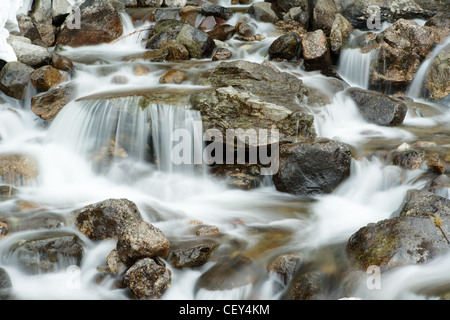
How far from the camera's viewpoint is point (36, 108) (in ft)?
24.9

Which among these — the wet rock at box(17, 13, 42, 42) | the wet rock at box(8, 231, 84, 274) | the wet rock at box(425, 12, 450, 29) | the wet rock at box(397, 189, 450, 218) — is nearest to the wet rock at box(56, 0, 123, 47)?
the wet rock at box(17, 13, 42, 42)

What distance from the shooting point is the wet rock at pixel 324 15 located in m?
11.0

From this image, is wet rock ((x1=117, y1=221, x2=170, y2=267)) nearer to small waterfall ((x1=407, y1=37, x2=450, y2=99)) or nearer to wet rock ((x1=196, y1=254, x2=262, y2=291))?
wet rock ((x1=196, y1=254, x2=262, y2=291))

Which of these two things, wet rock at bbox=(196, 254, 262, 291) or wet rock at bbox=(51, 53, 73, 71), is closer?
wet rock at bbox=(196, 254, 262, 291)

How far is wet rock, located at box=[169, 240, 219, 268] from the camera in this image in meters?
4.41

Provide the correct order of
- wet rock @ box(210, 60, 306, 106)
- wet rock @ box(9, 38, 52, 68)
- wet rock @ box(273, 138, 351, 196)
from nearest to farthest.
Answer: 1. wet rock @ box(273, 138, 351, 196)
2. wet rock @ box(210, 60, 306, 106)
3. wet rock @ box(9, 38, 52, 68)

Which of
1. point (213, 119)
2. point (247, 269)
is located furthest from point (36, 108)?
point (247, 269)

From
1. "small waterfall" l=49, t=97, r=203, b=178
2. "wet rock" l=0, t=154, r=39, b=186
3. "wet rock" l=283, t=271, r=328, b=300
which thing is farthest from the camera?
"small waterfall" l=49, t=97, r=203, b=178

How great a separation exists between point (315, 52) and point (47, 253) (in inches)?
279

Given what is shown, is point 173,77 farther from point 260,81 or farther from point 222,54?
point 222,54

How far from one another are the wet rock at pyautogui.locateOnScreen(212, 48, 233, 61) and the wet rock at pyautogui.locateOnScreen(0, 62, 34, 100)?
12.8ft

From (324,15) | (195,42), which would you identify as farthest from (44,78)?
(324,15)

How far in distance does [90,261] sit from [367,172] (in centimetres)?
408
